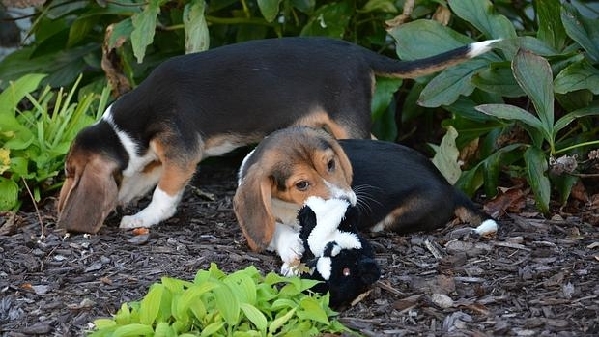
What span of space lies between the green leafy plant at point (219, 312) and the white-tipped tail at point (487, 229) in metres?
1.45

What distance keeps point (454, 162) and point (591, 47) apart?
40.2 inches

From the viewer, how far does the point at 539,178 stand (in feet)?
18.6

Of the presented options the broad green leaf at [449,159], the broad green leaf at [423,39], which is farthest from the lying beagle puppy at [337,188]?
the broad green leaf at [423,39]

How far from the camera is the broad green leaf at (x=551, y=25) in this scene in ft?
20.0

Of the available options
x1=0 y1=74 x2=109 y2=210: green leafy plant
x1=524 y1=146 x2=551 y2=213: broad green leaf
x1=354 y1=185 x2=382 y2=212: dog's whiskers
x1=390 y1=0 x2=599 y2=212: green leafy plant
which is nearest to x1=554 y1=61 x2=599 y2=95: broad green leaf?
x1=390 y1=0 x2=599 y2=212: green leafy plant

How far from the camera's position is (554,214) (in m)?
5.87

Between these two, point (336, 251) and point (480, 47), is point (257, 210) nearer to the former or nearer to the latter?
point (336, 251)

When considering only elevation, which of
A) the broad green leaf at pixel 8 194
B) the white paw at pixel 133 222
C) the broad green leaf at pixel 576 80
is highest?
the broad green leaf at pixel 576 80

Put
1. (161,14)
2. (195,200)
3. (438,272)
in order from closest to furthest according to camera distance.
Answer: (438,272) < (195,200) < (161,14)

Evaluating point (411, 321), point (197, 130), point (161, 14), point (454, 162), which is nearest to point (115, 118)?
point (197, 130)

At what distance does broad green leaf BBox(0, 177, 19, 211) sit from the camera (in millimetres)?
6389

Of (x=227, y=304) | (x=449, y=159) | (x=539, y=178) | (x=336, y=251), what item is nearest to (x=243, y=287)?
(x=227, y=304)

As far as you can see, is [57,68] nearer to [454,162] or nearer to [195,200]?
[195,200]

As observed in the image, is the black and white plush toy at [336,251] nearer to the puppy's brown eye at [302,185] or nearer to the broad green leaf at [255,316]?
the puppy's brown eye at [302,185]
